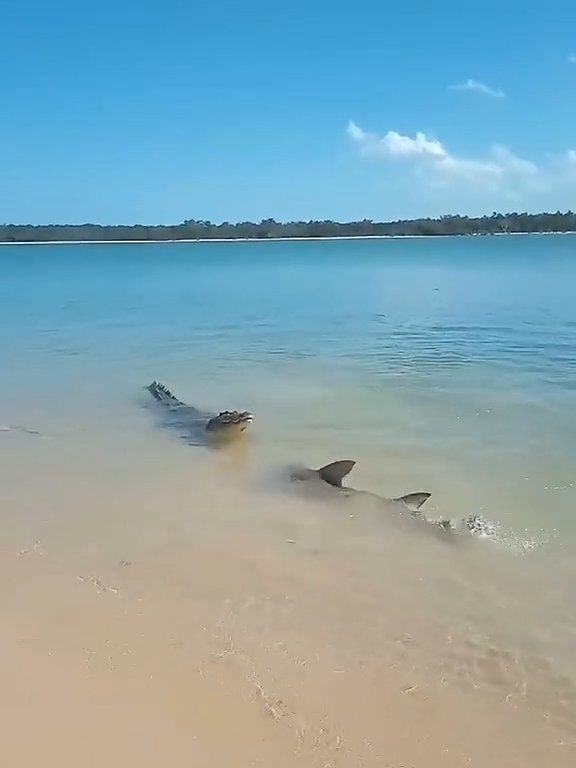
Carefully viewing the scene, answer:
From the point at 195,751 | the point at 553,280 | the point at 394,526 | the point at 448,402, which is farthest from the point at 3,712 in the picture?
the point at 553,280

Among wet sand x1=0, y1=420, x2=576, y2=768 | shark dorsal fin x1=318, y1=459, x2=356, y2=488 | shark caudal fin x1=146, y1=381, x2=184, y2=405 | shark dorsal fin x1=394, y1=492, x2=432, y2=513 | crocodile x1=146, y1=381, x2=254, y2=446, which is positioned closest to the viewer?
wet sand x1=0, y1=420, x2=576, y2=768

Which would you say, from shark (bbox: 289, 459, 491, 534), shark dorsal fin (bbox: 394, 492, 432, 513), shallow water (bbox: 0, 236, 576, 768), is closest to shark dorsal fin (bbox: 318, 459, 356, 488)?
shark (bbox: 289, 459, 491, 534)

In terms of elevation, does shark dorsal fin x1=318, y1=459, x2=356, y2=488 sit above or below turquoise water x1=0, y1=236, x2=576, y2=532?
above

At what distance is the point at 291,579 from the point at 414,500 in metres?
2.13

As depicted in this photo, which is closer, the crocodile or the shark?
the shark

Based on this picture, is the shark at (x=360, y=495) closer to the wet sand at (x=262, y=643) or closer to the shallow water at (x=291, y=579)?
the shallow water at (x=291, y=579)

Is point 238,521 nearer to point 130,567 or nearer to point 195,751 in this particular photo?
point 130,567

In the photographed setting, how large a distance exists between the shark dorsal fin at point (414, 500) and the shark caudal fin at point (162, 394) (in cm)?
567

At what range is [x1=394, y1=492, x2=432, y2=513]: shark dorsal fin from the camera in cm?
740

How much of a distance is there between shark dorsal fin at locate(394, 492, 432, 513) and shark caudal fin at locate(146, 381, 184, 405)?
223 inches

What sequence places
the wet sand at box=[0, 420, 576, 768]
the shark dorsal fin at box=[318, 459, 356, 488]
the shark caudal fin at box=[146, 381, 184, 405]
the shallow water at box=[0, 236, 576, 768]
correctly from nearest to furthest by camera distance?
the wet sand at box=[0, 420, 576, 768], the shallow water at box=[0, 236, 576, 768], the shark dorsal fin at box=[318, 459, 356, 488], the shark caudal fin at box=[146, 381, 184, 405]

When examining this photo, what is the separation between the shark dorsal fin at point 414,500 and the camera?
24.3 feet

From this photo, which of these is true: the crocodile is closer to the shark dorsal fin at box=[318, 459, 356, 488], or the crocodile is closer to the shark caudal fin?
the shark caudal fin

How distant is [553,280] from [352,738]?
41.1m
